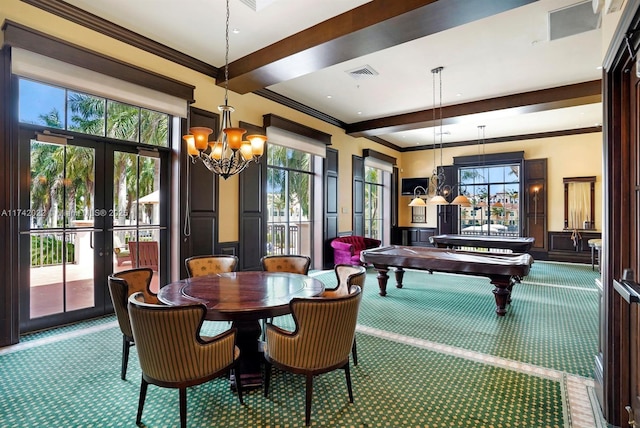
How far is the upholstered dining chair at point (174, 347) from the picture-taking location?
195 cm

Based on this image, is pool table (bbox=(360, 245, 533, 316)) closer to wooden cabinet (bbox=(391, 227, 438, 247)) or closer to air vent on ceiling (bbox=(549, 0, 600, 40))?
air vent on ceiling (bbox=(549, 0, 600, 40))

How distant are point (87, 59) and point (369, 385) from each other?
14.6 feet

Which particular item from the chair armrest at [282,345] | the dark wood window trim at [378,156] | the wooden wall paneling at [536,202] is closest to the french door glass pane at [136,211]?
the chair armrest at [282,345]

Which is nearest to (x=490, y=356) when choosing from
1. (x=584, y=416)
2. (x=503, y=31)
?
(x=584, y=416)

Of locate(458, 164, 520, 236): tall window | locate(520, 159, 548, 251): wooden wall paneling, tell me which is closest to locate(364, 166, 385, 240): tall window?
locate(458, 164, 520, 236): tall window

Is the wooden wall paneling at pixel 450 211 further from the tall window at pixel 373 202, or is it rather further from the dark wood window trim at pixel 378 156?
the tall window at pixel 373 202

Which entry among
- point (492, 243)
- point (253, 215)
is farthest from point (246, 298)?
point (492, 243)

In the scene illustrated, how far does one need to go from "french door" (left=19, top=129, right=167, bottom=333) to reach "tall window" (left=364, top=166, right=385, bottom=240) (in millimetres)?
6136

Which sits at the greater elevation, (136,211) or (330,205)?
(330,205)

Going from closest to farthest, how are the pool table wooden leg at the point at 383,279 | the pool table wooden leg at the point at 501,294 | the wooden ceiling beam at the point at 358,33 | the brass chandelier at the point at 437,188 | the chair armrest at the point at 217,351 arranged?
the chair armrest at the point at 217,351 < the wooden ceiling beam at the point at 358,33 < the pool table wooden leg at the point at 501,294 < the pool table wooden leg at the point at 383,279 < the brass chandelier at the point at 437,188

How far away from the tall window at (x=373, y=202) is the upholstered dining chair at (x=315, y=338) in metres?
7.32

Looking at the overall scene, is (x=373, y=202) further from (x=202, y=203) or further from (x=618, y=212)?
(x=618, y=212)

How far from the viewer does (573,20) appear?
143 inches

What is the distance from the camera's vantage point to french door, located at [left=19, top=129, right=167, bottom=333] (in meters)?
3.63
